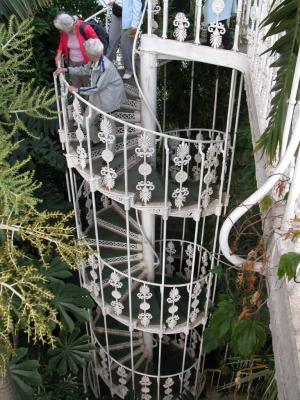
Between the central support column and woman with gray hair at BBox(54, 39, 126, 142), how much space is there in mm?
261

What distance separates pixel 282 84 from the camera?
6.06 feet

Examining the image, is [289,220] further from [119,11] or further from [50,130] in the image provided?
[50,130]

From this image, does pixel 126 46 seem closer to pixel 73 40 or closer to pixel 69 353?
pixel 73 40

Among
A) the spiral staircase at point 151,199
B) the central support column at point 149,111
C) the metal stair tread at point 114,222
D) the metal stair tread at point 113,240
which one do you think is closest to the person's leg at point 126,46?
the spiral staircase at point 151,199

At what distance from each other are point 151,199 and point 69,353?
5.61 feet

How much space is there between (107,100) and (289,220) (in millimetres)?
2163

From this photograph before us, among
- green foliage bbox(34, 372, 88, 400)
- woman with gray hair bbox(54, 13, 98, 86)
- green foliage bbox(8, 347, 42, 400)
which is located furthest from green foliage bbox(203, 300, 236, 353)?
woman with gray hair bbox(54, 13, 98, 86)

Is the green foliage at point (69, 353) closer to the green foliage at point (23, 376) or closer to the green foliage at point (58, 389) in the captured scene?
the green foliage at point (58, 389)

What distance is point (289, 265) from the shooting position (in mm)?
1654

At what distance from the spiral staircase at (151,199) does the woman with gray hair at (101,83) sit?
5.2 inches

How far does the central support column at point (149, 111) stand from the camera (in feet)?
11.9

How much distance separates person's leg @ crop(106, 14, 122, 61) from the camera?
4.34m

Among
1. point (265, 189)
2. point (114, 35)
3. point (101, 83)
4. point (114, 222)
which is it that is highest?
point (114, 35)

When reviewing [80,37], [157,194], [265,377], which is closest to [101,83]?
[80,37]
